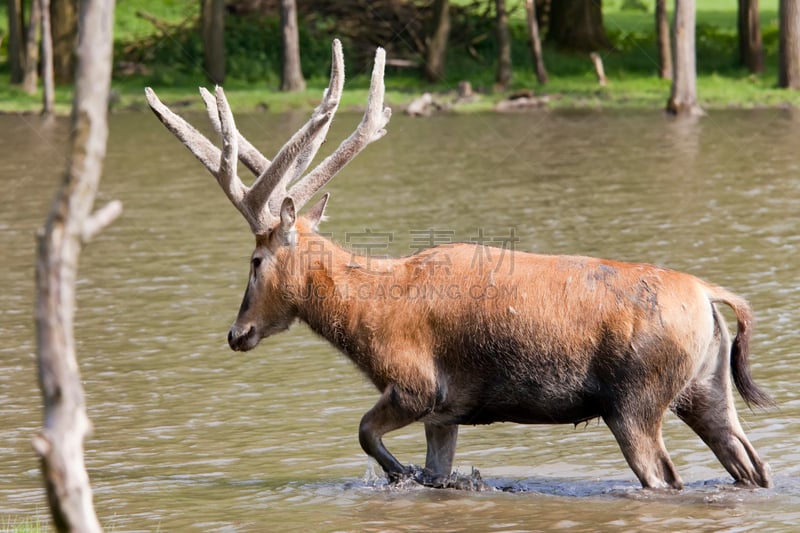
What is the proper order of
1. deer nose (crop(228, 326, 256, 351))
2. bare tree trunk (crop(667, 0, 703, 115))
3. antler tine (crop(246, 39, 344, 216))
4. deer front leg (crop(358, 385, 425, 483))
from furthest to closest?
bare tree trunk (crop(667, 0, 703, 115)), deer nose (crop(228, 326, 256, 351)), antler tine (crop(246, 39, 344, 216)), deer front leg (crop(358, 385, 425, 483))

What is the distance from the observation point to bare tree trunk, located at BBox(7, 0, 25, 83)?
32.5 meters

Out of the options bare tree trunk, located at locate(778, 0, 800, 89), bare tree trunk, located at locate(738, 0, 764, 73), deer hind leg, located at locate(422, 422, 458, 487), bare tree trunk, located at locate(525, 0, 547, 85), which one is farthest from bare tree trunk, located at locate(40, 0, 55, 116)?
deer hind leg, located at locate(422, 422, 458, 487)

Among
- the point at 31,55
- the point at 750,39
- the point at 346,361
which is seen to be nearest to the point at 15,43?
the point at 31,55

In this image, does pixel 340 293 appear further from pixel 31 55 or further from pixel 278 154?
pixel 31 55

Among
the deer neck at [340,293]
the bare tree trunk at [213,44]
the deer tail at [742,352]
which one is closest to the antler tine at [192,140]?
the deer neck at [340,293]

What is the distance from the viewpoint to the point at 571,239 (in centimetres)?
1491

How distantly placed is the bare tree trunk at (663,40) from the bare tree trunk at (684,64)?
111 inches

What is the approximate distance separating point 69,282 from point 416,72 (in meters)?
30.5

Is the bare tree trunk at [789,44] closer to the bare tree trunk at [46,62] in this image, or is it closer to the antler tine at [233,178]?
the bare tree trunk at [46,62]

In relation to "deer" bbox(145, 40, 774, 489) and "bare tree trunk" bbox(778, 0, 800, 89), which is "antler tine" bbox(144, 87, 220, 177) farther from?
"bare tree trunk" bbox(778, 0, 800, 89)

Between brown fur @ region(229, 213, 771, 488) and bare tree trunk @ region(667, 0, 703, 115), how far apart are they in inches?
764

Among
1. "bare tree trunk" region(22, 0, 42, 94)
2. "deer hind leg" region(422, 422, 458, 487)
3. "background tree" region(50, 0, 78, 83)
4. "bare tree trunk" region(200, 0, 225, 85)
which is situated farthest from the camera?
"background tree" region(50, 0, 78, 83)

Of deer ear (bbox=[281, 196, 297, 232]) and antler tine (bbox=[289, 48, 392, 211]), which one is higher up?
antler tine (bbox=[289, 48, 392, 211])

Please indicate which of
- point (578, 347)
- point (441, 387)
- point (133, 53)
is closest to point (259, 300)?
point (441, 387)
